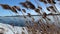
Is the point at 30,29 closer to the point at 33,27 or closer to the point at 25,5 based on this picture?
the point at 33,27

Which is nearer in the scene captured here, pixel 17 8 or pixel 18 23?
pixel 17 8

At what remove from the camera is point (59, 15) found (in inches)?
92.0

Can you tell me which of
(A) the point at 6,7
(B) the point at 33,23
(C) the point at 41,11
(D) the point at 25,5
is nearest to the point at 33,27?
(B) the point at 33,23

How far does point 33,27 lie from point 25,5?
420 millimetres

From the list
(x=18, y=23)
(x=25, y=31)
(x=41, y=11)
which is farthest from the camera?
(x=18, y=23)

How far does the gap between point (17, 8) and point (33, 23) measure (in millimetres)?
366

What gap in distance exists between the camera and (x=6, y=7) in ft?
6.16

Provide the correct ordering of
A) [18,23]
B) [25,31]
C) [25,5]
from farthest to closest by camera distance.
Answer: [18,23] → [25,31] → [25,5]

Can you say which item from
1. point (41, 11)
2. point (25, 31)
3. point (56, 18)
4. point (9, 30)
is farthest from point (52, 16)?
point (9, 30)

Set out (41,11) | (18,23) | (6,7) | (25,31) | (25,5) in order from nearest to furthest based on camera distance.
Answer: (6,7), (25,5), (41,11), (25,31), (18,23)

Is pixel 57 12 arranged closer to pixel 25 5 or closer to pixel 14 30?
pixel 25 5

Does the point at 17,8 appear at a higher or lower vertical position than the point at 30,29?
higher

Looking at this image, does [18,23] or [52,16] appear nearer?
[52,16]

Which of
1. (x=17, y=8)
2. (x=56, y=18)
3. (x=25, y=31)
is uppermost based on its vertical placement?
(x=17, y=8)
